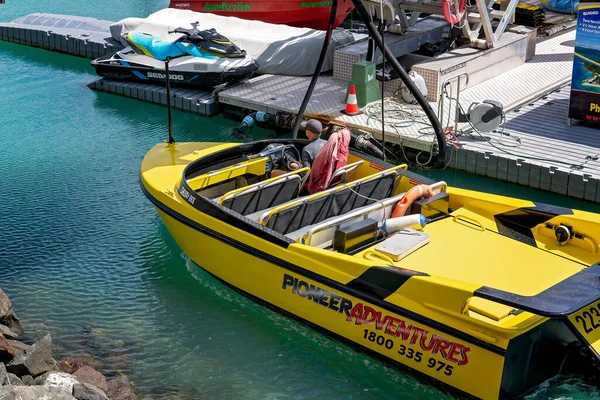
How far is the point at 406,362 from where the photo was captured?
7.19 metres

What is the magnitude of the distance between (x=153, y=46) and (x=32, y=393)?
32.5 ft

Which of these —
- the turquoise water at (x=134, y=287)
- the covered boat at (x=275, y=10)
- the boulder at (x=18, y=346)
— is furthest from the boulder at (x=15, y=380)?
the covered boat at (x=275, y=10)

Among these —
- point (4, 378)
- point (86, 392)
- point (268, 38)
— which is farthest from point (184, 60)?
point (4, 378)

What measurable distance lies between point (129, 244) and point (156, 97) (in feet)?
17.8

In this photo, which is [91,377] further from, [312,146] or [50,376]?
[312,146]

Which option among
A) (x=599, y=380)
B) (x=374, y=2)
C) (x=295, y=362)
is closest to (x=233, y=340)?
(x=295, y=362)

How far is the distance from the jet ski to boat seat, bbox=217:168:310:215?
5.70 metres

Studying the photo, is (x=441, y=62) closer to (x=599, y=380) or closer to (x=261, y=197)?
(x=261, y=197)

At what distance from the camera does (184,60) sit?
14.8 metres

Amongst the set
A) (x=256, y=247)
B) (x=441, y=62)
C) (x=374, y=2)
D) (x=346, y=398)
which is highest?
(x=374, y=2)

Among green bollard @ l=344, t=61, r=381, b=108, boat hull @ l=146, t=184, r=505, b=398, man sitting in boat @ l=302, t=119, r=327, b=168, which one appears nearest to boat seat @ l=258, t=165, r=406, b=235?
boat hull @ l=146, t=184, r=505, b=398

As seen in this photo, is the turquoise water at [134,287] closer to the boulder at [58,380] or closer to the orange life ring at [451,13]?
the boulder at [58,380]

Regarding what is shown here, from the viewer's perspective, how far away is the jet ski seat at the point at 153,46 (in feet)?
49.3

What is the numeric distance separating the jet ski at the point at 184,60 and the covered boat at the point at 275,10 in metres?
3.61
